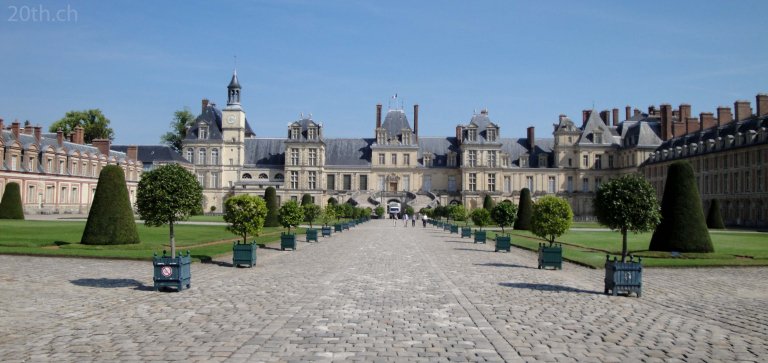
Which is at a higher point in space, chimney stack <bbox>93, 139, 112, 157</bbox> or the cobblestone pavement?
chimney stack <bbox>93, 139, 112, 157</bbox>

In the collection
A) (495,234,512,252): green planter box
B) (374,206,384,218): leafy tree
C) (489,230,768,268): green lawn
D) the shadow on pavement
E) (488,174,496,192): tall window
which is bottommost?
the shadow on pavement

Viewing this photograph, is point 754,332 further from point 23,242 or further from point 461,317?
point 23,242

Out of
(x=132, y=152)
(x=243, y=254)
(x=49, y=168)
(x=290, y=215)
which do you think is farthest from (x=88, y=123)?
(x=243, y=254)

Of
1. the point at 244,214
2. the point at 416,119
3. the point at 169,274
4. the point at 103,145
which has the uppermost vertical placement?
the point at 416,119

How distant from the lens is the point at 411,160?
272 feet

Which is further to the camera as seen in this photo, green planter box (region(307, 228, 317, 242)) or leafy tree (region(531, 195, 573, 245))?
green planter box (region(307, 228, 317, 242))

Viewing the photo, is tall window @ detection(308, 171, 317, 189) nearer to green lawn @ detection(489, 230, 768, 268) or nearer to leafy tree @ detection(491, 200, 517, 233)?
leafy tree @ detection(491, 200, 517, 233)

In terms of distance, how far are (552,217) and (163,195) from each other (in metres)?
11.6

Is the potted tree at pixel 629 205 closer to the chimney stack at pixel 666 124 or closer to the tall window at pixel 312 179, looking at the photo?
the chimney stack at pixel 666 124

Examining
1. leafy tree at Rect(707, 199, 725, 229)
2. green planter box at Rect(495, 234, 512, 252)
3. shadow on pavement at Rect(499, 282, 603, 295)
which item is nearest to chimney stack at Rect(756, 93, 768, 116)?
leafy tree at Rect(707, 199, 725, 229)

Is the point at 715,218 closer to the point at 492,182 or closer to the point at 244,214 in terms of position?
the point at 244,214

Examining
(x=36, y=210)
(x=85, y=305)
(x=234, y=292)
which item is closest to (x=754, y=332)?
(x=234, y=292)

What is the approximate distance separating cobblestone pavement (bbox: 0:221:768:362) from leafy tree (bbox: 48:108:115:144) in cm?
6373

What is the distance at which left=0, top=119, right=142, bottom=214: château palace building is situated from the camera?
52.5 m
